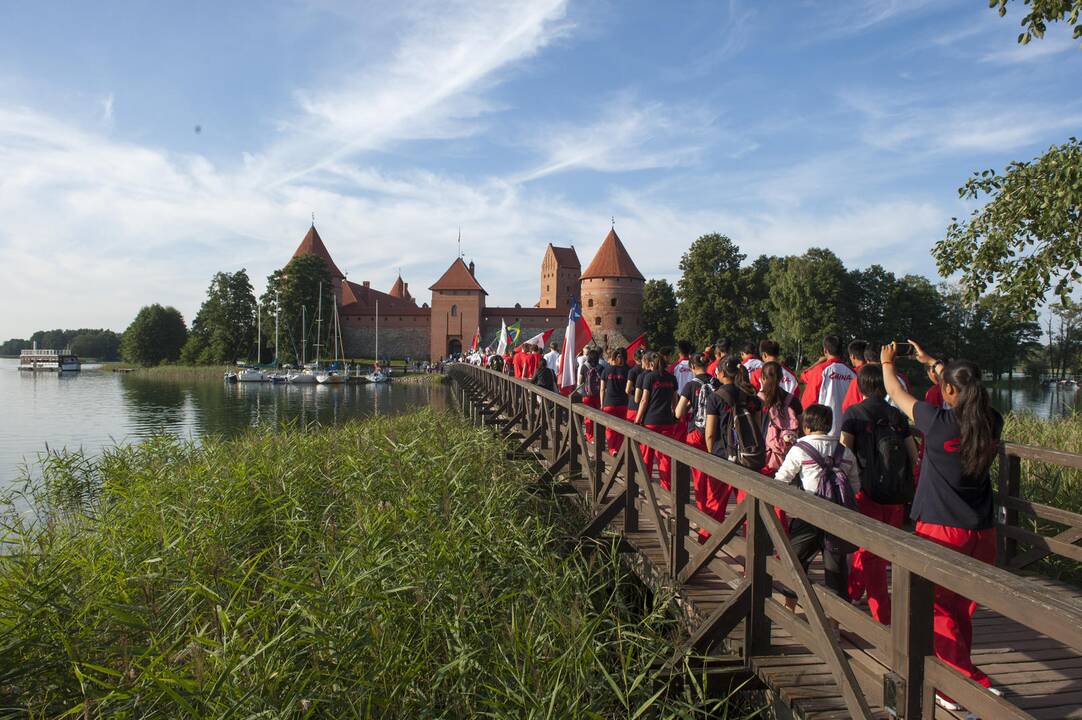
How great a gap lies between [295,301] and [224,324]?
8.76 metres

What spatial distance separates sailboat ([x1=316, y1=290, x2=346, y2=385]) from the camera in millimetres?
49250

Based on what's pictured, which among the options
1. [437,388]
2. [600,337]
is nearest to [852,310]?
[600,337]

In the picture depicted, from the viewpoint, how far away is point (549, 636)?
11.1 feet

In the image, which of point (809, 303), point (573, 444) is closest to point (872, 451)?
point (573, 444)

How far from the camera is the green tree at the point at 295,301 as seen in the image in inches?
2248

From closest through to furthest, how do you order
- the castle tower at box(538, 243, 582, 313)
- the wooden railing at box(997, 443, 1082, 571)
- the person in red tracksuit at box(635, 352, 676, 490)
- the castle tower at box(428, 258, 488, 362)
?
the wooden railing at box(997, 443, 1082, 571), the person in red tracksuit at box(635, 352, 676, 490), the castle tower at box(428, 258, 488, 362), the castle tower at box(538, 243, 582, 313)

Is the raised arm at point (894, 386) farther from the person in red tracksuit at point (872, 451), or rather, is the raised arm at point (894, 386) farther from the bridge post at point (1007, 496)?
the bridge post at point (1007, 496)

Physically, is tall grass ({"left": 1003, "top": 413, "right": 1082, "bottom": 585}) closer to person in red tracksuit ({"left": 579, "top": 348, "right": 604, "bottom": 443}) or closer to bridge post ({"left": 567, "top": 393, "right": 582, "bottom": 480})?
bridge post ({"left": 567, "top": 393, "right": 582, "bottom": 480})

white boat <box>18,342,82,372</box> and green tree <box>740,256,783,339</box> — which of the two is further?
white boat <box>18,342,82,372</box>

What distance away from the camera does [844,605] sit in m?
2.43

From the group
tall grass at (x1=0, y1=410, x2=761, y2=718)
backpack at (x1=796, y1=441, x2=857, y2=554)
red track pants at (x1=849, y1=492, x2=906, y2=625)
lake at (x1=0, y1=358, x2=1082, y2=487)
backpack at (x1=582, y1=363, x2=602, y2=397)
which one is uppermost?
backpack at (x1=582, y1=363, x2=602, y2=397)

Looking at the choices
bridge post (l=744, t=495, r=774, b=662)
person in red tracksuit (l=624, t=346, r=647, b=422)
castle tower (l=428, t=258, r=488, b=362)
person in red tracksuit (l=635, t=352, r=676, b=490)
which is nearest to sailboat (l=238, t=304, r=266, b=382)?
castle tower (l=428, t=258, r=488, b=362)

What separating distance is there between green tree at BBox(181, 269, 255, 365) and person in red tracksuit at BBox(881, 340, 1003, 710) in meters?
64.0

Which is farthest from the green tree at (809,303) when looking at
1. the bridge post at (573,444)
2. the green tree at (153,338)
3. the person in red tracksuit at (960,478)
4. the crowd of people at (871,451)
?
the green tree at (153,338)
